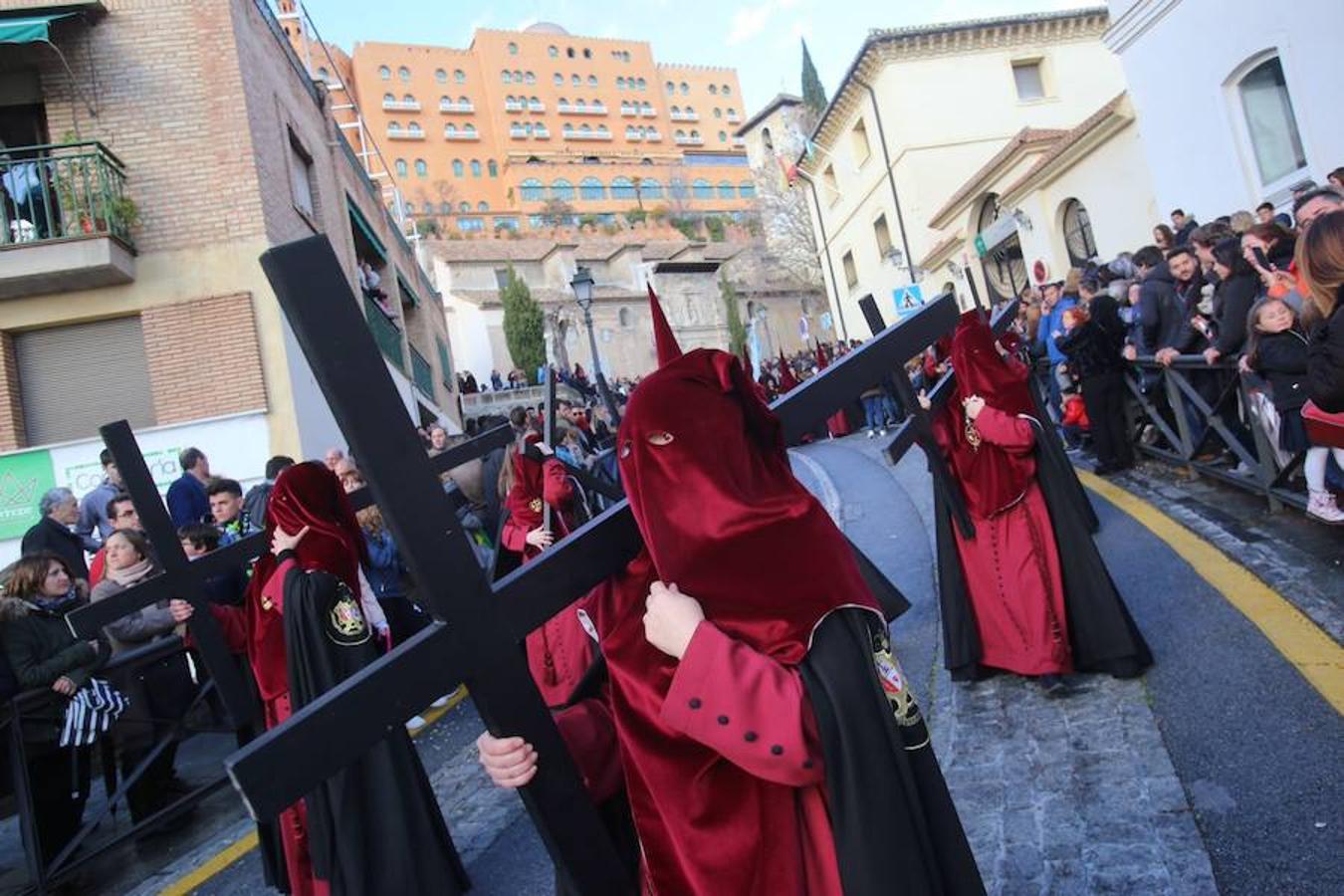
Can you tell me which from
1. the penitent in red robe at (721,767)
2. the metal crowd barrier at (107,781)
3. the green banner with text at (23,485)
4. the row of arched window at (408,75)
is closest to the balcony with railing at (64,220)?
the green banner with text at (23,485)

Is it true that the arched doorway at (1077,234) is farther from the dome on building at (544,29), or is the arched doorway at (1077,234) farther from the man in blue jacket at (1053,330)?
the dome on building at (544,29)

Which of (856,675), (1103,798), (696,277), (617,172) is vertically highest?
(617,172)

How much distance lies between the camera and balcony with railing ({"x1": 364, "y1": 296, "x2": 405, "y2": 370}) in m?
17.0

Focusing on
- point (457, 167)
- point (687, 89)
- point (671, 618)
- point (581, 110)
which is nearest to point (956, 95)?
point (671, 618)

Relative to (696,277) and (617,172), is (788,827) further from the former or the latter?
(617,172)

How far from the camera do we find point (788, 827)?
1675mm

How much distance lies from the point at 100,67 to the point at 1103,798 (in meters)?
14.2

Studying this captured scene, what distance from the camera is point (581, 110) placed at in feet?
297

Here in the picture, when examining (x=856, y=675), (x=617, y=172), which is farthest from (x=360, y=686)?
(x=617, y=172)

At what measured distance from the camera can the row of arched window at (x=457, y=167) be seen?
8100 centimetres

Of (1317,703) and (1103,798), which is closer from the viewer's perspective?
(1103,798)

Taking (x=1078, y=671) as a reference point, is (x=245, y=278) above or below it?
above

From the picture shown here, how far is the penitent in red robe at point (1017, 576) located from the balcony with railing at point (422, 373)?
18717 mm

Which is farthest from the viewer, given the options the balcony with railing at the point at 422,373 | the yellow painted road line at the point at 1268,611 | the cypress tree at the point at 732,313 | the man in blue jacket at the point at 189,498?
the cypress tree at the point at 732,313
